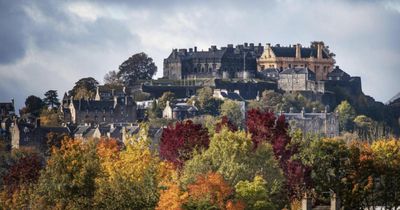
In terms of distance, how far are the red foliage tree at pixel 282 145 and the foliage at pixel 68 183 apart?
37.1 ft

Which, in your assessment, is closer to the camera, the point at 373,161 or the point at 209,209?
the point at 209,209

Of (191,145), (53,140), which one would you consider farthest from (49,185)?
(53,140)

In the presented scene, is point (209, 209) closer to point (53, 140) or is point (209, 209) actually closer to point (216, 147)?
point (216, 147)

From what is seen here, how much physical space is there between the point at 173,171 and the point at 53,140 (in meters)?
61.8

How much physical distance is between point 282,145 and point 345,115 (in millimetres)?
93611

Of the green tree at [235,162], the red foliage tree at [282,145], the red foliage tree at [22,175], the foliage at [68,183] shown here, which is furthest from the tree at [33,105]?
the foliage at [68,183]

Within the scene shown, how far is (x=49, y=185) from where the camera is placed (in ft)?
255

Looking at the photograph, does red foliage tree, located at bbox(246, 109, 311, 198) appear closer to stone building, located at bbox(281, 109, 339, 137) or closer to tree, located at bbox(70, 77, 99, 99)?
stone building, located at bbox(281, 109, 339, 137)

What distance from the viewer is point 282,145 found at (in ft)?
293

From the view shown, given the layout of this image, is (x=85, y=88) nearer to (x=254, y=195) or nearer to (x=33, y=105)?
(x=33, y=105)

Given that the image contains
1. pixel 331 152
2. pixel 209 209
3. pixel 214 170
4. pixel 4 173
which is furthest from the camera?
pixel 4 173

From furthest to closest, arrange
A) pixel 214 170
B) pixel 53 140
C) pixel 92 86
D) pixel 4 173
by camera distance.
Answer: pixel 92 86 → pixel 53 140 → pixel 4 173 → pixel 214 170

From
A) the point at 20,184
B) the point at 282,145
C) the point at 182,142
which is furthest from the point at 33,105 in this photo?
the point at 282,145

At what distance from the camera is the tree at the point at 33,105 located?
177m
